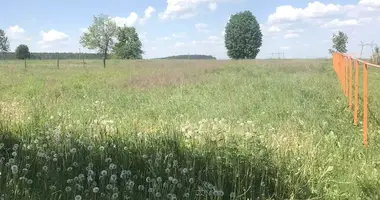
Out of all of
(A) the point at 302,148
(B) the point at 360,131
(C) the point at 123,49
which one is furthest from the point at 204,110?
(C) the point at 123,49

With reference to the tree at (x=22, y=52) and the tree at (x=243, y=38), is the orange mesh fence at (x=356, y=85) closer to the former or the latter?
the tree at (x=243, y=38)

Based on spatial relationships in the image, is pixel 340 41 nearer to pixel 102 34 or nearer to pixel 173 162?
pixel 102 34

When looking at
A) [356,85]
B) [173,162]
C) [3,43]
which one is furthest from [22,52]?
[173,162]

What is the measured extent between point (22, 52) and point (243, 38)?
49009 mm

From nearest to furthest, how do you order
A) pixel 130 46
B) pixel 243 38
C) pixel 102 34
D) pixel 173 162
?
pixel 173 162
pixel 102 34
pixel 130 46
pixel 243 38

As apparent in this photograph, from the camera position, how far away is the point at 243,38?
91.6 metres

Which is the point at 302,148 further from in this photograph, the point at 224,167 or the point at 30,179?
the point at 30,179

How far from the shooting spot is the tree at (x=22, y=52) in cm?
8969

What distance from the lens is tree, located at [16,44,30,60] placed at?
89.7 meters

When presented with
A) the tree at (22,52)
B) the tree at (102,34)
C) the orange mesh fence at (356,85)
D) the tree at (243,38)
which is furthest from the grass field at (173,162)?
the tree at (22,52)

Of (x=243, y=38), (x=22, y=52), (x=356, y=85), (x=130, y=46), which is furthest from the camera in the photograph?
(x=243, y=38)

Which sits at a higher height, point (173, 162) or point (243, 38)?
point (243, 38)

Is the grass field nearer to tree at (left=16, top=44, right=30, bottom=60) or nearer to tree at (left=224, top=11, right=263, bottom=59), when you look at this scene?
tree at (left=224, top=11, right=263, bottom=59)

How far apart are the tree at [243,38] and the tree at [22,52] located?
44856mm
